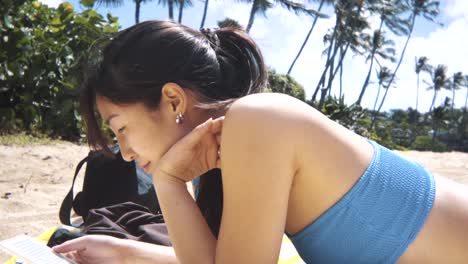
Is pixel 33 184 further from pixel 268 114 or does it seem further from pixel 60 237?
pixel 268 114

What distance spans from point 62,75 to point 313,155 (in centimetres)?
593

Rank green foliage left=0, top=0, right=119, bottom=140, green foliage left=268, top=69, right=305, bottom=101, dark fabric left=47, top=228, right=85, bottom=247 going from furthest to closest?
green foliage left=268, top=69, right=305, bottom=101
green foliage left=0, top=0, right=119, bottom=140
dark fabric left=47, top=228, right=85, bottom=247

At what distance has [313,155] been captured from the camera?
112cm

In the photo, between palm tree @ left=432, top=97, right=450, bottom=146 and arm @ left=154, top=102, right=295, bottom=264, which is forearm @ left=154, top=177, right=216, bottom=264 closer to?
arm @ left=154, top=102, right=295, bottom=264

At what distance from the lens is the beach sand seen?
9.11 feet

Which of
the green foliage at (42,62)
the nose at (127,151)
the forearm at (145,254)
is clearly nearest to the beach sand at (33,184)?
the green foliage at (42,62)

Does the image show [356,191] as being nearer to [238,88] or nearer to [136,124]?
[238,88]

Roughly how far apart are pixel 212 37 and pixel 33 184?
2955 millimetres

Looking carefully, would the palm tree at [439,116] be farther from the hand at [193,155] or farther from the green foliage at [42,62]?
the hand at [193,155]

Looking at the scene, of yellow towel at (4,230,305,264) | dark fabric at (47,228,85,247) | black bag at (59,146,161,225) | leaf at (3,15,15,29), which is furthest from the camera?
leaf at (3,15,15,29)

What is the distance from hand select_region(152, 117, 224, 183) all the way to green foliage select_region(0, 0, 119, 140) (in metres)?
4.81

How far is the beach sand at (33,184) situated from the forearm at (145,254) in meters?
1.06

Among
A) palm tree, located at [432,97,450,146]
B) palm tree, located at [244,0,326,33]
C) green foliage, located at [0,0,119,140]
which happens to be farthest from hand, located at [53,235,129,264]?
palm tree, located at [432,97,450,146]

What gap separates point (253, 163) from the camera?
3.46ft
